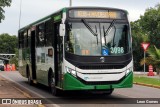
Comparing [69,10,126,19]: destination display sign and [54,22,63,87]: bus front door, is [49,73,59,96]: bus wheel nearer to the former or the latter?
[54,22,63,87]: bus front door

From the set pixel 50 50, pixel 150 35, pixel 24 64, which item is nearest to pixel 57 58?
pixel 50 50

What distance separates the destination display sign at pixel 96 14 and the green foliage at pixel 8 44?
10512cm

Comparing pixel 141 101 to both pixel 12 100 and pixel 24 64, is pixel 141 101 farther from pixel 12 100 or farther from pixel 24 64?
pixel 24 64

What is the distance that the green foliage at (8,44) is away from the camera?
11944cm

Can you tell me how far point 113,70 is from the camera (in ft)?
50.9

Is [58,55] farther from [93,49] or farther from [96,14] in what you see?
[96,14]

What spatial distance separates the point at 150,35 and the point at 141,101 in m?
44.0

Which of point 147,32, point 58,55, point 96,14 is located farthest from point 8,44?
point 96,14

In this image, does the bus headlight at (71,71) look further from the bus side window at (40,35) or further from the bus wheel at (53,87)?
the bus side window at (40,35)

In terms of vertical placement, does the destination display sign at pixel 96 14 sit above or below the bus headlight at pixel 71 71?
above

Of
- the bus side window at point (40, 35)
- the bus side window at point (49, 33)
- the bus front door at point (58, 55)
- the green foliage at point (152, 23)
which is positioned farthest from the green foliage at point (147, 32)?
the bus front door at point (58, 55)

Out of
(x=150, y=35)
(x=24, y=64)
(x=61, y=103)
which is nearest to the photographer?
(x=61, y=103)

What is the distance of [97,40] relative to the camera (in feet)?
50.8

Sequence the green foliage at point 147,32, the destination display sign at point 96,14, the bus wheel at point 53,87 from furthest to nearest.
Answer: the green foliage at point 147,32
the bus wheel at point 53,87
the destination display sign at point 96,14
